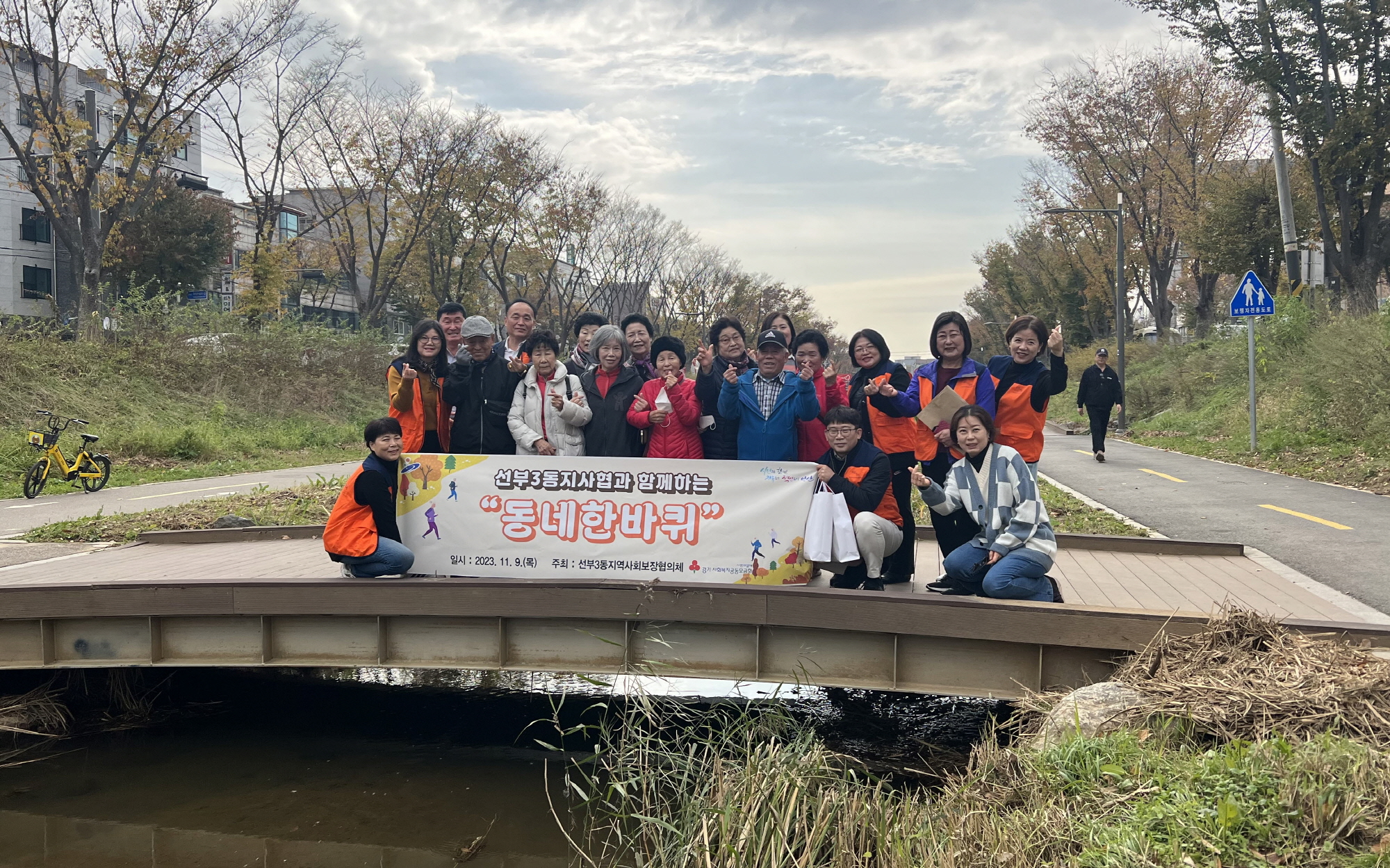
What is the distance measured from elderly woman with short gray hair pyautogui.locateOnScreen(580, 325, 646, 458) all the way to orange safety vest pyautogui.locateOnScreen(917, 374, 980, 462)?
199 centimetres

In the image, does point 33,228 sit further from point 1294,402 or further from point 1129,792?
point 1129,792

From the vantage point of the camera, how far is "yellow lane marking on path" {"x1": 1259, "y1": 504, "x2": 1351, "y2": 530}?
33.7 feet

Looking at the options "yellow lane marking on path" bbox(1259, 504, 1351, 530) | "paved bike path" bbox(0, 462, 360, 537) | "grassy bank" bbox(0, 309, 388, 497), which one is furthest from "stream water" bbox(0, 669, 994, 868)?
"grassy bank" bbox(0, 309, 388, 497)

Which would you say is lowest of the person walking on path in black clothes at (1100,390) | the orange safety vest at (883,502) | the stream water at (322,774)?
the stream water at (322,774)

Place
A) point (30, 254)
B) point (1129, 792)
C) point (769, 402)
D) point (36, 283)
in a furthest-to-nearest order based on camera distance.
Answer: point (36, 283)
point (30, 254)
point (769, 402)
point (1129, 792)

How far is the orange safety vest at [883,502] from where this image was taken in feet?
21.1

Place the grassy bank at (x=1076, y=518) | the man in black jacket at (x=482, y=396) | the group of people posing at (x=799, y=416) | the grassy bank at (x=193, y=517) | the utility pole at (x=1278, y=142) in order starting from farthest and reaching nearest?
the utility pole at (x=1278, y=142) → the grassy bank at (x=193, y=517) → the grassy bank at (x=1076, y=518) → the man in black jacket at (x=482, y=396) → the group of people posing at (x=799, y=416)

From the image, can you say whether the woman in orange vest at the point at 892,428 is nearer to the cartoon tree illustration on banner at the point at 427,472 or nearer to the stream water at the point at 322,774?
the stream water at the point at 322,774

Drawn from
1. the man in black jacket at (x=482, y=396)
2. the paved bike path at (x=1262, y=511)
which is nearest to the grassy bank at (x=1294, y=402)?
the paved bike path at (x=1262, y=511)

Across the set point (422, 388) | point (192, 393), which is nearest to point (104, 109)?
point (192, 393)

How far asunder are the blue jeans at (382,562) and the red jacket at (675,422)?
1797mm

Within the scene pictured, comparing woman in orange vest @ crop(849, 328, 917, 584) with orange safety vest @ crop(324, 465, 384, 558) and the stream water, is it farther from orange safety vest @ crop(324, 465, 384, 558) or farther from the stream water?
orange safety vest @ crop(324, 465, 384, 558)

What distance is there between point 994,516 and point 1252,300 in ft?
45.8

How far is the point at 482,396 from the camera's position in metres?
7.46
